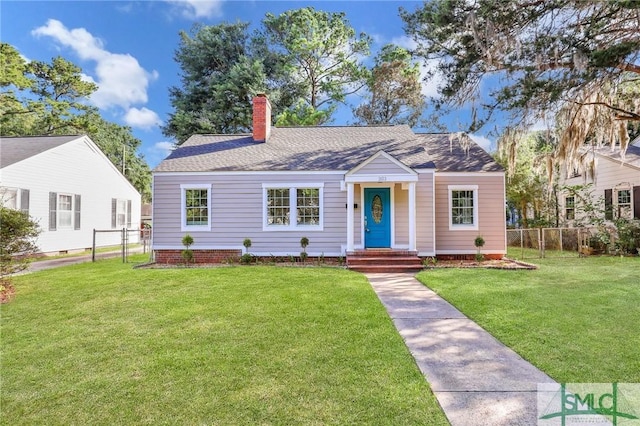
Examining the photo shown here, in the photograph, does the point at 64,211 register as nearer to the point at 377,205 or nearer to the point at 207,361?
the point at 377,205

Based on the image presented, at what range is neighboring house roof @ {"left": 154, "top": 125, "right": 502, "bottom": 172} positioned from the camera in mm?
11367

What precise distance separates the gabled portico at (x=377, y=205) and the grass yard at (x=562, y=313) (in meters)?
2.22

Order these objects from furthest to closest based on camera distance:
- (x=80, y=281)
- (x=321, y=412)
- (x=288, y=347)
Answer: (x=80, y=281) < (x=288, y=347) < (x=321, y=412)

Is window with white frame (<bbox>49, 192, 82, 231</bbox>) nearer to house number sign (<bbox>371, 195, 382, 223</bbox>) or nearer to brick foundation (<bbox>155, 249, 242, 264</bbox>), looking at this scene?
brick foundation (<bbox>155, 249, 242, 264</bbox>)

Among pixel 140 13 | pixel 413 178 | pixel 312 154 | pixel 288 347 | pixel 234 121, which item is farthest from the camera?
pixel 234 121

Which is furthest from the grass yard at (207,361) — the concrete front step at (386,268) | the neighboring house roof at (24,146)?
the neighboring house roof at (24,146)

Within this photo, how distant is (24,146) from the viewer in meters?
14.2

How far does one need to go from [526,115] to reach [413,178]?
3604mm

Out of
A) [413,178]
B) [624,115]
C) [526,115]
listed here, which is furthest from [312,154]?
[624,115]

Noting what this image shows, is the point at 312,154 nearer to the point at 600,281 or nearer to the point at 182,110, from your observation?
the point at 600,281

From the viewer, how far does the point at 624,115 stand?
303 inches

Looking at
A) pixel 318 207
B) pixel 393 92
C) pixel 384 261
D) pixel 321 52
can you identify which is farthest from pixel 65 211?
pixel 393 92

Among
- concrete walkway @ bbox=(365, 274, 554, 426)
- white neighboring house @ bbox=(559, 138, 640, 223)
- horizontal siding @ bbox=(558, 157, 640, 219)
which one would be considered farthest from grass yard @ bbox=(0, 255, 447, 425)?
horizontal siding @ bbox=(558, 157, 640, 219)

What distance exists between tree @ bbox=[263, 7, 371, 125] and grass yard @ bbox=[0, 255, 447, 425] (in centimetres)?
1868
